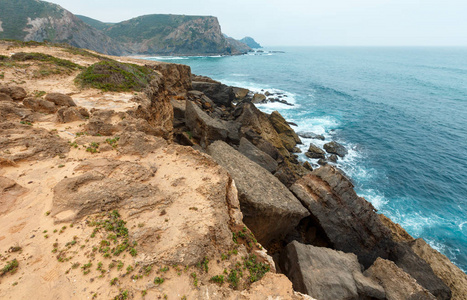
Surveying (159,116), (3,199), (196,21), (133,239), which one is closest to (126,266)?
(133,239)

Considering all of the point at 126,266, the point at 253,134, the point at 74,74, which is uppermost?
the point at 74,74

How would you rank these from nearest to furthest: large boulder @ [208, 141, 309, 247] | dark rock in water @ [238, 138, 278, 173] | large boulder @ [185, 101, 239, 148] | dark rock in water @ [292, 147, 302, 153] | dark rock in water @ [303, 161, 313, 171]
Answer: large boulder @ [208, 141, 309, 247]
dark rock in water @ [238, 138, 278, 173]
large boulder @ [185, 101, 239, 148]
dark rock in water @ [303, 161, 313, 171]
dark rock in water @ [292, 147, 302, 153]

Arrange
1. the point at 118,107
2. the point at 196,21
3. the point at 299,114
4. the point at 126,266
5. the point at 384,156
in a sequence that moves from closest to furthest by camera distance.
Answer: the point at 126,266
the point at 118,107
the point at 384,156
the point at 299,114
the point at 196,21

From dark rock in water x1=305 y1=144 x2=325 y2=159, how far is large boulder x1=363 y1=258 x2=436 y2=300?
18915 mm

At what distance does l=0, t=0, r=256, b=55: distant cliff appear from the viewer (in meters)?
106

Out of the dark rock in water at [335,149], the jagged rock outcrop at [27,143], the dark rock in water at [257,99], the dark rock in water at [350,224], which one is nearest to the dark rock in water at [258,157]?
the dark rock in water at [350,224]

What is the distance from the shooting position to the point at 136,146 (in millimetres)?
10164

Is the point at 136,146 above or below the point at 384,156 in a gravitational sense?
above

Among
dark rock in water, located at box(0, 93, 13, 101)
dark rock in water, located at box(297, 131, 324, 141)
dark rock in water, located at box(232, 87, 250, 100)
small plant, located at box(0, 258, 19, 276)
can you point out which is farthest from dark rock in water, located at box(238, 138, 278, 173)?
dark rock in water, located at box(232, 87, 250, 100)

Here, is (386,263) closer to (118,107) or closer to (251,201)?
(251,201)

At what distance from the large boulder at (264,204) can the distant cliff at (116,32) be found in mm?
135802

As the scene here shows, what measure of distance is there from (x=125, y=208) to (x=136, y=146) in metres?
3.69

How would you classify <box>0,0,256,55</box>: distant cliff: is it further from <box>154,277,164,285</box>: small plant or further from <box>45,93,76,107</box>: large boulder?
<box>154,277,164,285</box>: small plant

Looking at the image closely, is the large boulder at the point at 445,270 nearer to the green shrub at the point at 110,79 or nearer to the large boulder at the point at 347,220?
the large boulder at the point at 347,220
